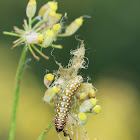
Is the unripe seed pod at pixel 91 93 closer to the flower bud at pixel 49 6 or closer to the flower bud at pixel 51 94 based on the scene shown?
the flower bud at pixel 51 94

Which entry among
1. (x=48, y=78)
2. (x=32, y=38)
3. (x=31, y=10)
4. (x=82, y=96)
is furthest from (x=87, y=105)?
(x=31, y=10)

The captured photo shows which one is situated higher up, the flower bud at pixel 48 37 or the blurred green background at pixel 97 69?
the blurred green background at pixel 97 69

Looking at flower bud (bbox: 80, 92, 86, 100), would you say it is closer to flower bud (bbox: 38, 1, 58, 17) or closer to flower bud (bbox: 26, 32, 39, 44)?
flower bud (bbox: 26, 32, 39, 44)

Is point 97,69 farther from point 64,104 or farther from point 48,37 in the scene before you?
point 64,104

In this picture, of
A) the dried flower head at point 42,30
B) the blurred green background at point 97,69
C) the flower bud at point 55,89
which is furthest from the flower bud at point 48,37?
the blurred green background at point 97,69

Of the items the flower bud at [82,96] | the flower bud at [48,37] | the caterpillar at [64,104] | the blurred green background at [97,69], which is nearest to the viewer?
the caterpillar at [64,104]
